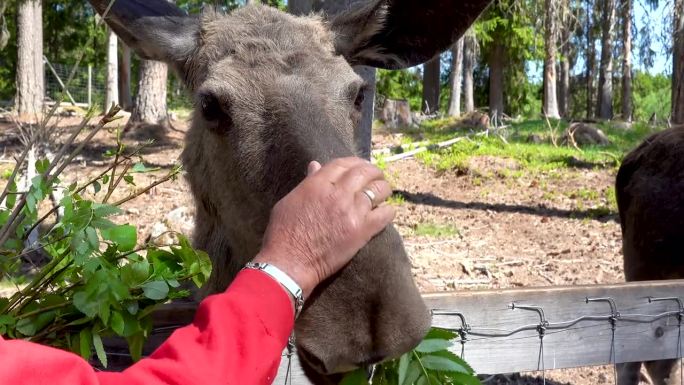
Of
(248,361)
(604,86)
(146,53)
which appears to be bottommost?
(248,361)

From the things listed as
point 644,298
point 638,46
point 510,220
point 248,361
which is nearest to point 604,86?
Answer: point 638,46

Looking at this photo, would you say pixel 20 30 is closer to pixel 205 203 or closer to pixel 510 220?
pixel 510 220

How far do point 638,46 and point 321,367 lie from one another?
1373 inches

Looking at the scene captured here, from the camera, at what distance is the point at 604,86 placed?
111 feet

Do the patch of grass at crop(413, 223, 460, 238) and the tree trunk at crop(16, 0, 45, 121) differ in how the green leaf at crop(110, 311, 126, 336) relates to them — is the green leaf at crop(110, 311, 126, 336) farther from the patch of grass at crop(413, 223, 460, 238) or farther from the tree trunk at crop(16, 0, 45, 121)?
the tree trunk at crop(16, 0, 45, 121)

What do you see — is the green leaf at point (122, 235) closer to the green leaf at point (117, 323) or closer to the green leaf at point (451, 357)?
the green leaf at point (117, 323)

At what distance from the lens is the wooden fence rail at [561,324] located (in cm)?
279

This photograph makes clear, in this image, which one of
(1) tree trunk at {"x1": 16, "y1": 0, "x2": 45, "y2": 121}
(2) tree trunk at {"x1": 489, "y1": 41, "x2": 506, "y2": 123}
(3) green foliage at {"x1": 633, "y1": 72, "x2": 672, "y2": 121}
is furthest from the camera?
(3) green foliage at {"x1": 633, "y1": 72, "x2": 672, "y2": 121}

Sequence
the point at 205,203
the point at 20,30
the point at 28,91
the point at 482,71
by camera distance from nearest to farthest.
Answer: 1. the point at 205,203
2. the point at 28,91
3. the point at 20,30
4. the point at 482,71

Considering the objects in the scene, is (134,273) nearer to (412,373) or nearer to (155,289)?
(155,289)

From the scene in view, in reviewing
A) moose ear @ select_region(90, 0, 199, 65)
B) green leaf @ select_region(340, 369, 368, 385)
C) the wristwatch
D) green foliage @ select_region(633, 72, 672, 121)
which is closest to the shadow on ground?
moose ear @ select_region(90, 0, 199, 65)

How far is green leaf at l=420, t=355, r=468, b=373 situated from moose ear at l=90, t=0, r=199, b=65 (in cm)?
189

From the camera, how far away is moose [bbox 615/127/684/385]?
4.99 metres

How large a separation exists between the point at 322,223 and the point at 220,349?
1.36 ft
